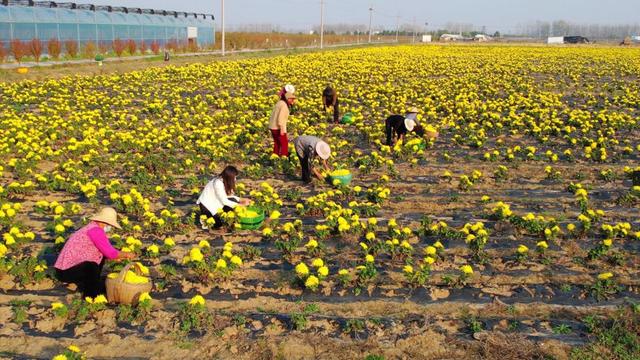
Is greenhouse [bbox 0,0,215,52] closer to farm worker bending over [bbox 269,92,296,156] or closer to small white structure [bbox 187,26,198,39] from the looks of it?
small white structure [bbox 187,26,198,39]

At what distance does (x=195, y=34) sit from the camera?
57.2 metres

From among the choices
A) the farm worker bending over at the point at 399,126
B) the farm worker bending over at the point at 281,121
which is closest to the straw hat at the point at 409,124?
the farm worker bending over at the point at 399,126

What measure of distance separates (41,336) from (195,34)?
55.7m

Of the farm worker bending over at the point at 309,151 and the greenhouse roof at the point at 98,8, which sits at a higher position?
the greenhouse roof at the point at 98,8

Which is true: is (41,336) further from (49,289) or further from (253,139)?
(253,139)

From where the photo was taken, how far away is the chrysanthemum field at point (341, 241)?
5.12 m

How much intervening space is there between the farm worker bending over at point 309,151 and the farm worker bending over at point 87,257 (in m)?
4.14

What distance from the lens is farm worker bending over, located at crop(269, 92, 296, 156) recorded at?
10.3m

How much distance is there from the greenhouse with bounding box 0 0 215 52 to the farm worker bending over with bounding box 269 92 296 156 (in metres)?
29.2

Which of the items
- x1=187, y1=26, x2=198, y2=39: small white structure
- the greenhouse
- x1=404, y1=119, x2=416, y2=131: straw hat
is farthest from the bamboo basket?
x1=187, y1=26, x2=198, y2=39: small white structure

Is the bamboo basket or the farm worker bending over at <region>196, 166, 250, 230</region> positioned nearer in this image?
the bamboo basket

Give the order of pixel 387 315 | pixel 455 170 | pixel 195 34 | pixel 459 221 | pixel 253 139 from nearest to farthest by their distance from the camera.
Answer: pixel 387 315, pixel 459 221, pixel 455 170, pixel 253 139, pixel 195 34

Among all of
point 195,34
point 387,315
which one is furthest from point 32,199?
point 195,34

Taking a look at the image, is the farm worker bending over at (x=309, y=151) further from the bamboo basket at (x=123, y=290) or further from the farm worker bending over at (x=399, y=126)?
the bamboo basket at (x=123, y=290)
